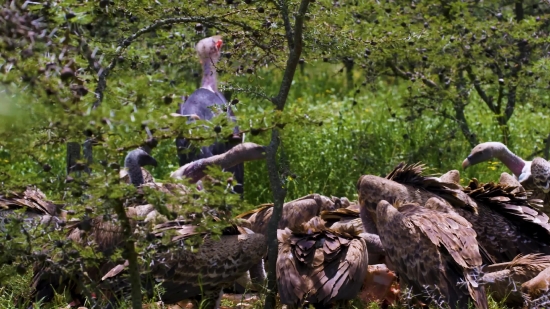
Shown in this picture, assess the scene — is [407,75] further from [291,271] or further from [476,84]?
[291,271]

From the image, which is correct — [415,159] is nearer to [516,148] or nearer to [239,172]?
[516,148]

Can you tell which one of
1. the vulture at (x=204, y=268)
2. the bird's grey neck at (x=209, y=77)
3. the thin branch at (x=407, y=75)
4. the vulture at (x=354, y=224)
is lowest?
the vulture at (x=354, y=224)

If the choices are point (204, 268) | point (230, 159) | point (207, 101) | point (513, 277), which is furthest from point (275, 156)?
point (207, 101)

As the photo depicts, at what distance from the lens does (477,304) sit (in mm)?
5145

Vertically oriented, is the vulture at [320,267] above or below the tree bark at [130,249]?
below

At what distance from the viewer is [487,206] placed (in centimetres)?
673

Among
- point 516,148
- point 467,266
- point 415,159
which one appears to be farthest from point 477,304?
point 516,148

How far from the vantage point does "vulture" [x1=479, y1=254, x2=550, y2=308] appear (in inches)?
216

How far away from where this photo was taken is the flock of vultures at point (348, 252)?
5.21 metres

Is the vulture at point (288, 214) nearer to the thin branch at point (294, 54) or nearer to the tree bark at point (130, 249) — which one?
the thin branch at point (294, 54)

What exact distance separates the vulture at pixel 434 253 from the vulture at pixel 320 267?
0.30 m

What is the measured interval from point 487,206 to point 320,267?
6.39 feet

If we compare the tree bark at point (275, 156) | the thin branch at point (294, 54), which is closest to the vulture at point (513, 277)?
the tree bark at point (275, 156)

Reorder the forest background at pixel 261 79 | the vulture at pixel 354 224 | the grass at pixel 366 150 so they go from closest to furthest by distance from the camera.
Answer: the forest background at pixel 261 79, the vulture at pixel 354 224, the grass at pixel 366 150
